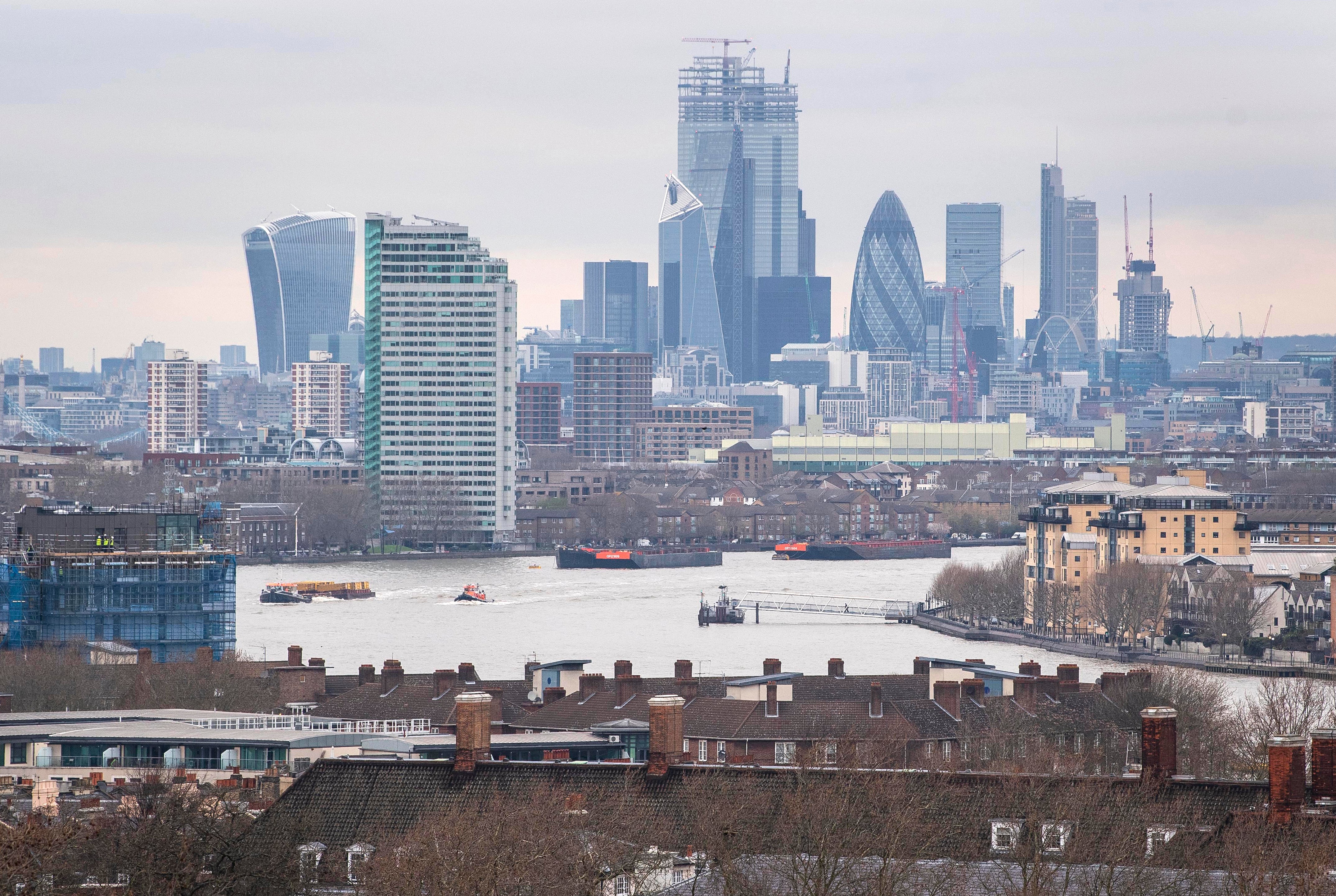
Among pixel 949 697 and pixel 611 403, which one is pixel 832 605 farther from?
pixel 611 403

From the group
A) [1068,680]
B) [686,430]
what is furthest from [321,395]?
[1068,680]

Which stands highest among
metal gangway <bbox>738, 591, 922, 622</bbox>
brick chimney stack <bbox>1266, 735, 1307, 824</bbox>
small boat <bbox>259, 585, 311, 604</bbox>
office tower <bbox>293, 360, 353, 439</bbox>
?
office tower <bbox>293, 360, 353, 439</bbox>

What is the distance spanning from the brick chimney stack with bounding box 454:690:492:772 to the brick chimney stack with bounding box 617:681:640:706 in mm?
8591

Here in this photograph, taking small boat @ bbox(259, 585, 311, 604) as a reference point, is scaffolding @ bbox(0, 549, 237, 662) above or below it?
above

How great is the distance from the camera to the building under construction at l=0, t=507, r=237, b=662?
3569cm

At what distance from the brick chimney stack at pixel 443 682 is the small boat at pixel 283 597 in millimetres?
30981

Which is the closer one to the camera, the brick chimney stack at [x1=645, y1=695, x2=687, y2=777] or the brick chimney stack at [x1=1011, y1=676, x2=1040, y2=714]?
the brick chimney stack at [x1=645, y1=695, x2=687, y2=777]

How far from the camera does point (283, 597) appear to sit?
186ft

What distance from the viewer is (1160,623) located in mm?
47375

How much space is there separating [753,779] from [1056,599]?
36093 mm

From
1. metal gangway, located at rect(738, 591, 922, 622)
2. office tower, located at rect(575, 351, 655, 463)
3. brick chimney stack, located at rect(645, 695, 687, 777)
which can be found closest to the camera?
brick chimney stack, located at rect(645, 695, 687, 777)

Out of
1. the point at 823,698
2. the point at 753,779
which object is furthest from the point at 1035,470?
the point at 753,779

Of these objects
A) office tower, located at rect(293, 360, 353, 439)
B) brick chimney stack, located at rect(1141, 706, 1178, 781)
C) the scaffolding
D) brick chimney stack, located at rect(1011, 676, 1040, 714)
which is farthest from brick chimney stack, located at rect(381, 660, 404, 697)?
office tower, located at rect(293, 360, 353, 439)

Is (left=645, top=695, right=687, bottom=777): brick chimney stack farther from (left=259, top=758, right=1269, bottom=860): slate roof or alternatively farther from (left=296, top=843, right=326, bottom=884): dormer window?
(left=296, top=843, right=326, bottom=884): dormer window
